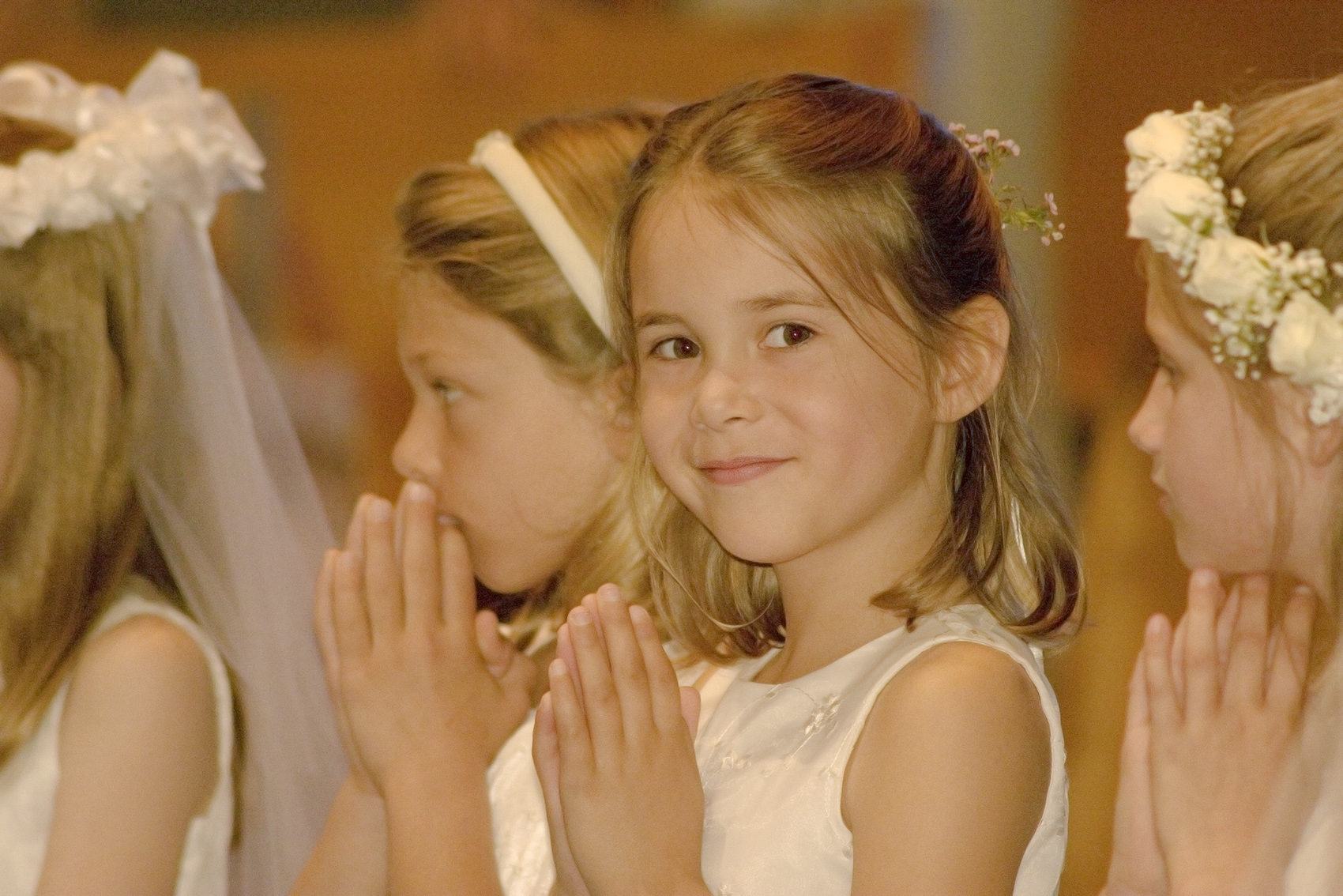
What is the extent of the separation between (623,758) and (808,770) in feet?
0.61

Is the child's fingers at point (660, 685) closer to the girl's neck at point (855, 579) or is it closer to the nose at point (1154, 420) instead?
the girl's neck at point (855, 579)

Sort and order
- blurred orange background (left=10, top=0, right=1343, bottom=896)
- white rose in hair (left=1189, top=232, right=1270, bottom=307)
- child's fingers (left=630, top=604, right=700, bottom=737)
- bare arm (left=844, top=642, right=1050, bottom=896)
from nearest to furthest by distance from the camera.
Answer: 1. bare arm (left=844, top=642, right=1050, bottom=896)
2. white rose in hair (left=1189, top=232, right=1270, bottom=307)
3. child's fingers (left=630, top=604, right=700, bottom=737)
4. blurred orange background (left=10, top=0, right=1343, bottom=896)

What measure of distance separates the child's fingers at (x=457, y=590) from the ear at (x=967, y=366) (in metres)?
0.68

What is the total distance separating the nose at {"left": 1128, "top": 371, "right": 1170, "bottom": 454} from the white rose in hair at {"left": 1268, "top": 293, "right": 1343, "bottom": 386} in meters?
0.18

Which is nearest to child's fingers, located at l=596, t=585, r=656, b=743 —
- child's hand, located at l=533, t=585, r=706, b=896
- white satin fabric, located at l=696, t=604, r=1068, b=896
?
child's hand, located at l=533, t=585, r=706, b=896

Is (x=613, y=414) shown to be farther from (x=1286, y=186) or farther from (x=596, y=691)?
(x=1286, y=186)

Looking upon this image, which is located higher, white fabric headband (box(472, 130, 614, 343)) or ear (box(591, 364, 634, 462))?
white fabric headband (box(472, 130, 614, 343))

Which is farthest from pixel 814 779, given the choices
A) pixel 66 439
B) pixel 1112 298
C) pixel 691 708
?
pixel 1112 298

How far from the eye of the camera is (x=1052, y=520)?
1622 millimetres

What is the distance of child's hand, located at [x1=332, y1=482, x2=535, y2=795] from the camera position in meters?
1.82

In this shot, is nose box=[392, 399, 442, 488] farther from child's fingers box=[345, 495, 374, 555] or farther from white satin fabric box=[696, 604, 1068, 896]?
white satin fabric box=[696, 604, 1068, 896]

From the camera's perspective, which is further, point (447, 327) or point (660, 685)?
point (447, 327)

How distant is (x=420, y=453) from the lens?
2.04m

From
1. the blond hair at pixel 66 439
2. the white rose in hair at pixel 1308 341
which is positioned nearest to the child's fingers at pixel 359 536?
the blond hair at pixel 66 439
